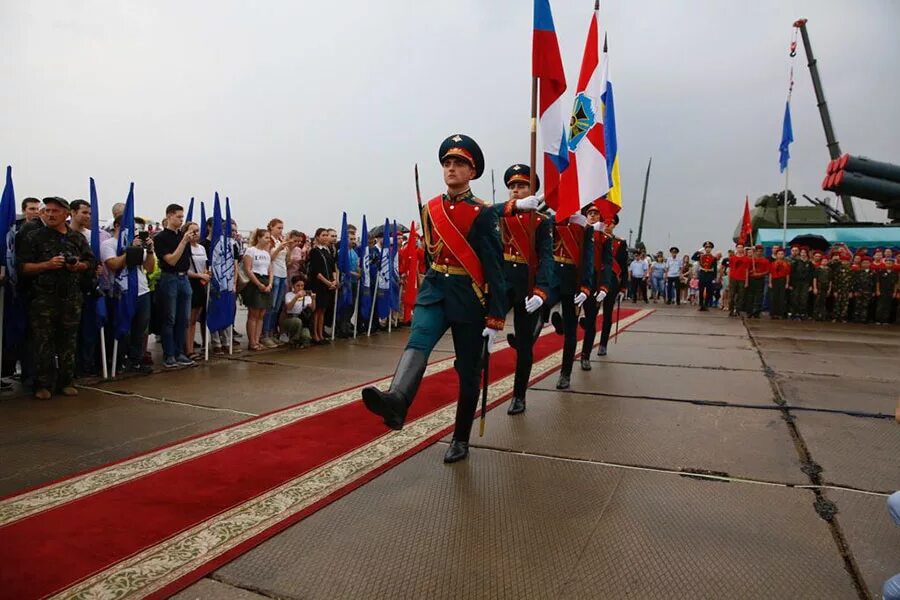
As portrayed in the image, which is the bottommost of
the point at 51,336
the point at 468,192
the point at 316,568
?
the point at 316,568

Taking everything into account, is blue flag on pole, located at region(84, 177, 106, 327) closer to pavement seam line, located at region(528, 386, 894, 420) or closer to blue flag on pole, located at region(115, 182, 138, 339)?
blue flag on pole, located at region(115, 182, 138, 339)

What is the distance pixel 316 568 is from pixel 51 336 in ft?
12.8

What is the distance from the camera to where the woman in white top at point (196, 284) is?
6.68 m

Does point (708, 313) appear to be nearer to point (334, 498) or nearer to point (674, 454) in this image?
point (674, 454)

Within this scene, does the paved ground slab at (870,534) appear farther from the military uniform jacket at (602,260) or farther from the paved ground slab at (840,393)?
the military uniform jacket at (602,260)

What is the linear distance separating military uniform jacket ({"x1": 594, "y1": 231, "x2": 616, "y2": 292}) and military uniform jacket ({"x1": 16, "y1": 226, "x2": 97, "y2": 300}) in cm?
468

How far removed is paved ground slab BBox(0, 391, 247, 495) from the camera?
3295 millimetres

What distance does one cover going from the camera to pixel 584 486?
120 inches

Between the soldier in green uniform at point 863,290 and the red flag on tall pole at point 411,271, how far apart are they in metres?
10.0

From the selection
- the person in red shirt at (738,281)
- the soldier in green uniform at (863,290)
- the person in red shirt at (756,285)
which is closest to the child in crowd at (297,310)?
the person in red shirt at (738,281)

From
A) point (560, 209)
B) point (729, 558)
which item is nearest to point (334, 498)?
point (729, 558)

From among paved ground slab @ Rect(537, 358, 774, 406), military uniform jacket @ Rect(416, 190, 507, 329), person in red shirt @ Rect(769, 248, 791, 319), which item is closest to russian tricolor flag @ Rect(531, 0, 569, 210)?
military uniform jacket @ Rect(416, 190, 507, 329)

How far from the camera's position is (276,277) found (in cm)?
795

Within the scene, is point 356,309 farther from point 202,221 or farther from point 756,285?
point 756,285
